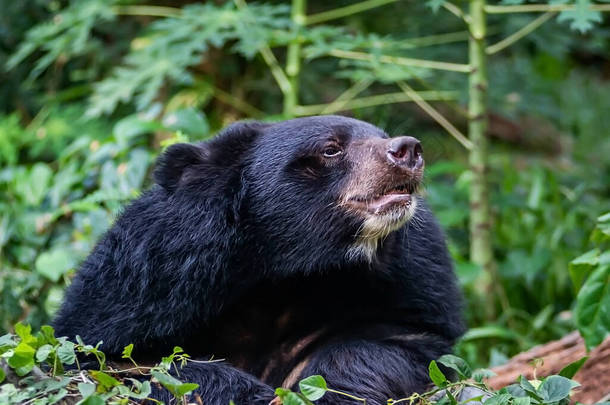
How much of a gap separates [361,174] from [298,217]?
0.31 metres

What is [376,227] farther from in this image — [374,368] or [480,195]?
[480,195]

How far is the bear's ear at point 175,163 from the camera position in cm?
366

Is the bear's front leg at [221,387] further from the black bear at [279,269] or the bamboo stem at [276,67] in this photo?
the bamboo stem at [276,67]

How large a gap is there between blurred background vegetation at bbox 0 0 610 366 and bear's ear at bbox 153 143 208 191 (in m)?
1.69

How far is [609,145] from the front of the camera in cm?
902

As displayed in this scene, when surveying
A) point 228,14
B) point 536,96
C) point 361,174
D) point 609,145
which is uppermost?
point 228,14

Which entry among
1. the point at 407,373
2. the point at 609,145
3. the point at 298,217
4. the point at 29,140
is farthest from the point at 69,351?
the point at 609,145

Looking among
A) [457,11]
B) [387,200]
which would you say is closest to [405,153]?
[387,200]

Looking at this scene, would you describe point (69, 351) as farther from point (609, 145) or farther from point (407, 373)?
point (609, 145)

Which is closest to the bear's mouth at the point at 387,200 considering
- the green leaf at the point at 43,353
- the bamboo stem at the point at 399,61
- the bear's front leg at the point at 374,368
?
the bear's front leg at the point at 374,368

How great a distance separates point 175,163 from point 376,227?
866mm

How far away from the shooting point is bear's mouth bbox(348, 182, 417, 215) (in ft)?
11.3

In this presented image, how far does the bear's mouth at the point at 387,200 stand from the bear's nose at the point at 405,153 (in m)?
0.08

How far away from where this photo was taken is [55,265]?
536 centimetres
